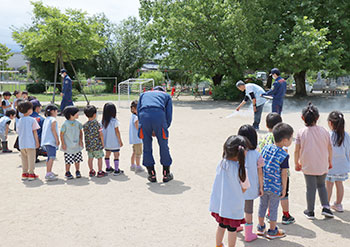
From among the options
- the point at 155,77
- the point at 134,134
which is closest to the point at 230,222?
the point at 134,134

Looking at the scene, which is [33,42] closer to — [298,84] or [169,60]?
[169,60]

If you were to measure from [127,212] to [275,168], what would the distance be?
2.01 meters

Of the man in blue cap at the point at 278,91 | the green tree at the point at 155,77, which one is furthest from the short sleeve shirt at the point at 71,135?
the green tree at the point at 155,77

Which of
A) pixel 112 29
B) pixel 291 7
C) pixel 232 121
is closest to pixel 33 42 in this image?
pixel 232 121

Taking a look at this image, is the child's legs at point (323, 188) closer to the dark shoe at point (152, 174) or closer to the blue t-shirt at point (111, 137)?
the dark shoe at point (152, 174)

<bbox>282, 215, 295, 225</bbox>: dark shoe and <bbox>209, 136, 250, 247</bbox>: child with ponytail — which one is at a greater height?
<bbox>209, 136, 250, 247</bbox>: child with ponytail

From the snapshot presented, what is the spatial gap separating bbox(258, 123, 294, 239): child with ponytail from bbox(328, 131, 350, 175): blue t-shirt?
1020mm

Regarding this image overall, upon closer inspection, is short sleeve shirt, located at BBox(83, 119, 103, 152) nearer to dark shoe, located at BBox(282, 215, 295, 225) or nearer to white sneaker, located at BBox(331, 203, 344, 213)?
dark shoe, located at BBox(282, 215, 295, 225)

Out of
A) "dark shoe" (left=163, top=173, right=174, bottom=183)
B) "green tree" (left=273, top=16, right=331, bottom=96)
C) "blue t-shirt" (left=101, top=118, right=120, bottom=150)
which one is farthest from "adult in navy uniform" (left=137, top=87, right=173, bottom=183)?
"green tree" (left=273, top=16, right=331, bottom=96)

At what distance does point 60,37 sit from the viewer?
17328 mm

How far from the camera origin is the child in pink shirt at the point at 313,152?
4402 millimetres

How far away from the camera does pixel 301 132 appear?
14.7 ft

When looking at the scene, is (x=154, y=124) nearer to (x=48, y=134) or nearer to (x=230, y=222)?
(x=48, y=134)

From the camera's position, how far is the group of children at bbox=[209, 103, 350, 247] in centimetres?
346
